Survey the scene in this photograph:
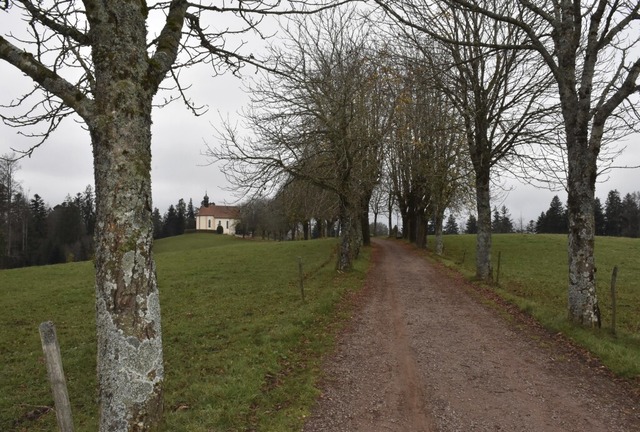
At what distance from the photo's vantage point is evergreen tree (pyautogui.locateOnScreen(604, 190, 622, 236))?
7469cm

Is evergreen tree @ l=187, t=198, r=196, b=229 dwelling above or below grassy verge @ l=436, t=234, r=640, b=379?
above

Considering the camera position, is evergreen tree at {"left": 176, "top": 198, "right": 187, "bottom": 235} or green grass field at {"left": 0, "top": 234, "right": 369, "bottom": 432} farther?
evergreen tree at {"left": 176, "top": 198, "right": 187, "bottom": 235}

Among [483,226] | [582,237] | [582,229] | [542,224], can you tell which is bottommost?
[582,237]

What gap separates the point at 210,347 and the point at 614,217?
86.2 meters

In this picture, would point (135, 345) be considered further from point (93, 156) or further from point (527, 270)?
point (527, 270)

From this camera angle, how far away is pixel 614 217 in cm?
7481

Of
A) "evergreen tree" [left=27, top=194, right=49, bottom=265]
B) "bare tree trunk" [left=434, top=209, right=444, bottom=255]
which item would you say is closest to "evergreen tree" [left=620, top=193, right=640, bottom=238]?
"bare tree trunk" [left=434, top=209, right=444, bottom=255]

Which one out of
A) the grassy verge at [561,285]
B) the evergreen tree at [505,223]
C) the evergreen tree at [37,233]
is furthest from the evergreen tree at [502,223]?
the evergreen tree at [37,233]

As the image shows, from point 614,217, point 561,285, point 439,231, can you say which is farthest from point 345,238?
point 614,217

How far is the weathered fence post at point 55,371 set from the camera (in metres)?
3.50

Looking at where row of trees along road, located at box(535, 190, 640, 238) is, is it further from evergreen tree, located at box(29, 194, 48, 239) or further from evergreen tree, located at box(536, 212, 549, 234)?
evergreen tree, located at box(29, 194, 48, 239)

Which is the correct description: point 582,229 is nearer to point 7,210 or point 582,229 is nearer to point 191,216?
point 7,210

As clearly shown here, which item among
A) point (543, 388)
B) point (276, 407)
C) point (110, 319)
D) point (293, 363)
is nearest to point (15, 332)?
point (293, 363)

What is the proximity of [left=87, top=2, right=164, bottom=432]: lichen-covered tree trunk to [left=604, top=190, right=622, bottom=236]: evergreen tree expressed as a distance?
88.3m
